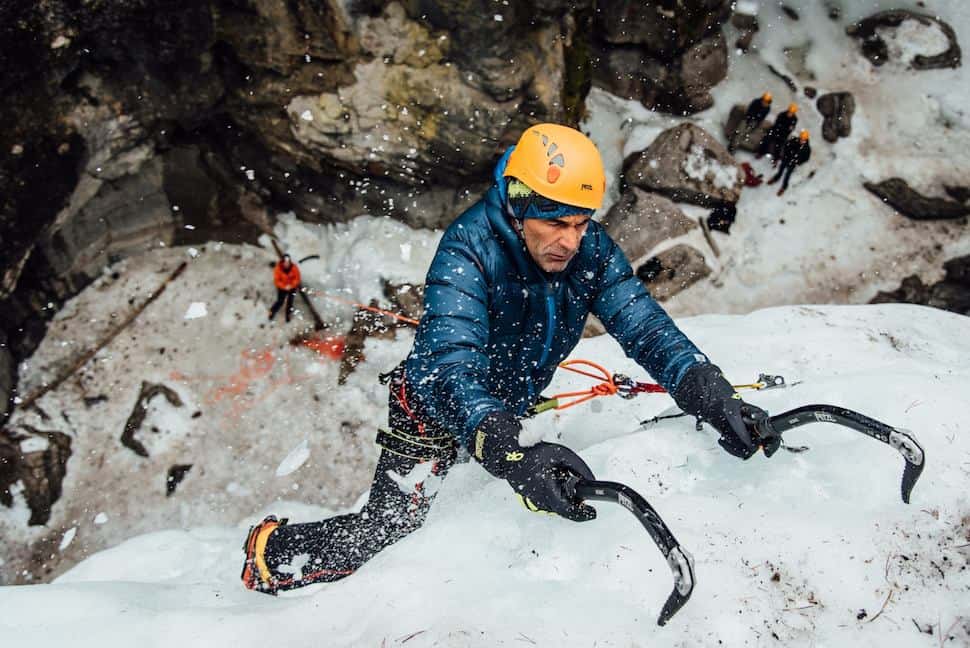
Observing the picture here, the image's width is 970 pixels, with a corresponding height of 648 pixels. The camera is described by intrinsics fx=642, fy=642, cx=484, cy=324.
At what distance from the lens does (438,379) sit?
3199mm

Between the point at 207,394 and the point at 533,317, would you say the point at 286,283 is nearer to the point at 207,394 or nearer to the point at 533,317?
the point at 207,394

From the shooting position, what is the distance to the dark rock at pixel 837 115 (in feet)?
35.6

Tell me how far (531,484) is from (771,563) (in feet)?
4.10

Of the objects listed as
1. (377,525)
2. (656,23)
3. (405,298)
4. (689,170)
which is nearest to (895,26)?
(656,23)

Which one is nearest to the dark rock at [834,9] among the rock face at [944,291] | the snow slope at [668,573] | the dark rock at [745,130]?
the dark rock at [745,130]

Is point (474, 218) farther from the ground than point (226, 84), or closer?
farther from the ground

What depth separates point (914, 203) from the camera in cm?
1025

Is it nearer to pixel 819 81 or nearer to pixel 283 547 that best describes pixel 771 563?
pixel 283 547

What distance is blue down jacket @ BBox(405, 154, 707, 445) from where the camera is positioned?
10.5ft

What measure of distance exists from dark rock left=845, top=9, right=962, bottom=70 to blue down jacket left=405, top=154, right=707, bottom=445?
10690 mm

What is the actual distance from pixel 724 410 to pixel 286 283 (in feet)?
23.5

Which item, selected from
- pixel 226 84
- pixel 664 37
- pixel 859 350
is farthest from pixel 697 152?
pixel 226 84

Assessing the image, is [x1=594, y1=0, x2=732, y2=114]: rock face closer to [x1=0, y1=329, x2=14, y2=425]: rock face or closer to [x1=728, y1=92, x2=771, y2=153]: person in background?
[x1=728, y1=92, x2=771, y2=153]: person in background

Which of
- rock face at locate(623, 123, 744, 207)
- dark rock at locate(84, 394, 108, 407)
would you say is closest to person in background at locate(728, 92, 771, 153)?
rock face at locate(623, 123, 744, 207)
